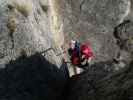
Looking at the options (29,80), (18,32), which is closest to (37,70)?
(29,80)

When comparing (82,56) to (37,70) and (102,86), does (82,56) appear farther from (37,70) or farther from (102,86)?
(102,86)

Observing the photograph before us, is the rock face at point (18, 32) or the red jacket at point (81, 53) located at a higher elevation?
the rock face at point (18, 32)

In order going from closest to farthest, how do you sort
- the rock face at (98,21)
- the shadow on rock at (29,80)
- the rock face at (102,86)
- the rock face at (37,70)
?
the rock face at (102,86)
the rock face at (37,70)
the shadow on rock at (29,80)
the rock face at (98,21)

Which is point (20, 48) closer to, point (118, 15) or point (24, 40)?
point (24, 40)

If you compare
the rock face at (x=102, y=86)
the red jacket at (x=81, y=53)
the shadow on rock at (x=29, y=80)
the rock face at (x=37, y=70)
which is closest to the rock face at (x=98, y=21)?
the rock face at (x=37, y=70)

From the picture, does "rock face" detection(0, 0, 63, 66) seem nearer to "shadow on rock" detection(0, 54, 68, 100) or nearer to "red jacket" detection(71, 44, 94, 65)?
"shadow on rock" detection(0, 54, 68, 100)

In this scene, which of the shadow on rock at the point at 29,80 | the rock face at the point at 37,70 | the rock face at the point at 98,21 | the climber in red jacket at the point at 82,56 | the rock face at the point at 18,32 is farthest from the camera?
the rock face at the point at 98,21

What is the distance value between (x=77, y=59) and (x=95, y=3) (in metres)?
10.1

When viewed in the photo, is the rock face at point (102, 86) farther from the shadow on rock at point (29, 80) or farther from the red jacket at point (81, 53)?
the red jacket at point (81, 53)


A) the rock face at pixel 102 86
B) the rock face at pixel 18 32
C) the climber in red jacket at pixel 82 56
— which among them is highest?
the rock face at pixel 18 32

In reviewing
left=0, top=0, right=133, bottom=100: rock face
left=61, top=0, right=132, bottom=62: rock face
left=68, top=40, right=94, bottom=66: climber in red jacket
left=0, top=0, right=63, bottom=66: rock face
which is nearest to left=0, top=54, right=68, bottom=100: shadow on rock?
left=0, top=0, right=133, bottom=100: rock face

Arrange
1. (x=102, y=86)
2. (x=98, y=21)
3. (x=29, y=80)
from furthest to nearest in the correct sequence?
1. (x=98, y=21)
2. (x=29, y=80)
3. (x=102, y=86)

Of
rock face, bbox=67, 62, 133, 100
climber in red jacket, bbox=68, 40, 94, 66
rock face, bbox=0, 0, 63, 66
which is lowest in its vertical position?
rock face, bbox=67, 62, 133, 100

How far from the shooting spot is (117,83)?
13391mm
